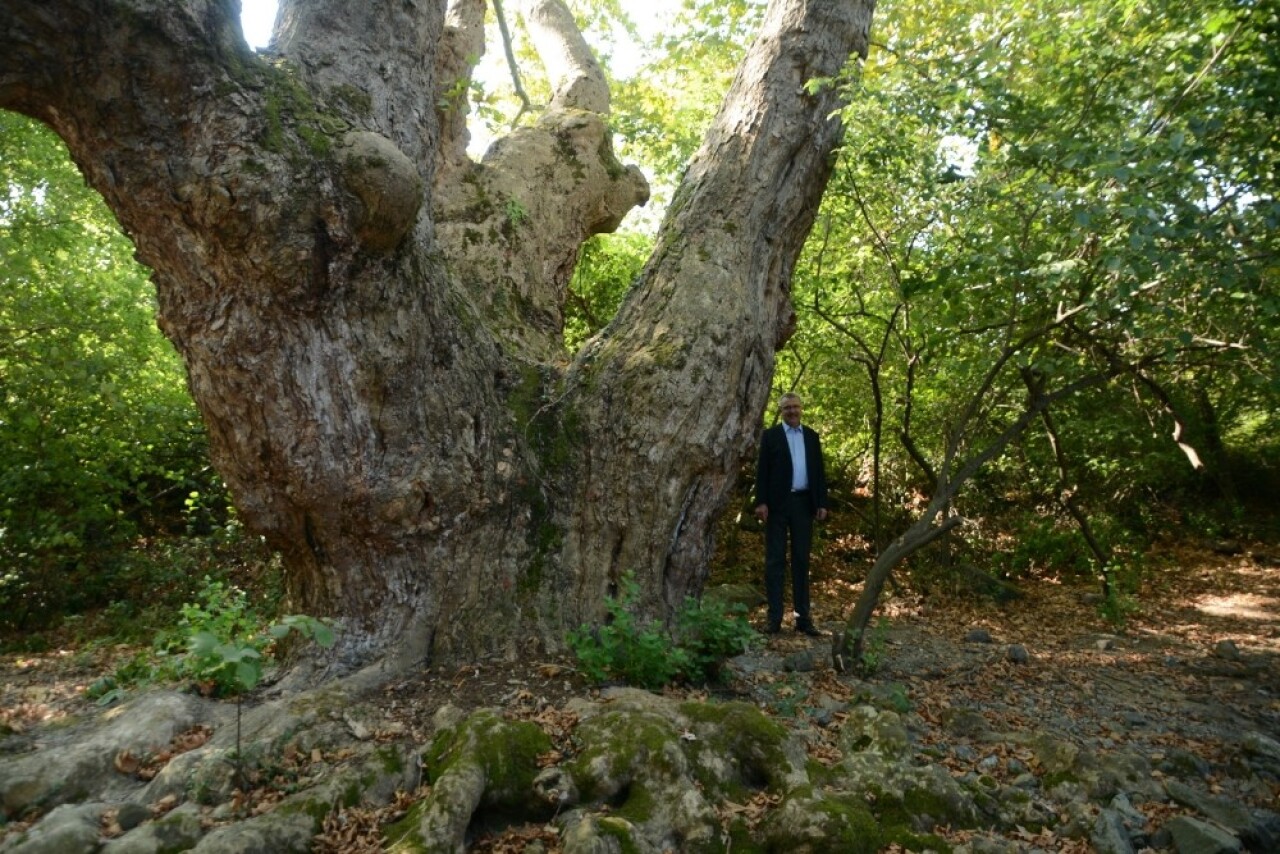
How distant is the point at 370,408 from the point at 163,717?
164cm

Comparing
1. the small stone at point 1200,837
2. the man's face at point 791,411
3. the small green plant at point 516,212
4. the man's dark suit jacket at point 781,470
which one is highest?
the small green plant at point 516,212

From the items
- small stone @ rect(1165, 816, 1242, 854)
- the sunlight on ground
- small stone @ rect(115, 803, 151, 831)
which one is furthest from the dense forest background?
small stone @ rect(1165, 816, 1242, 854)

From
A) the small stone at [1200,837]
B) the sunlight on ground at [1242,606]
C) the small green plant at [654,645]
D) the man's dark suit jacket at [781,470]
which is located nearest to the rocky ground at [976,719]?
the small stone at [1200,837]

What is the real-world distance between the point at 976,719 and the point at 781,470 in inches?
97.3

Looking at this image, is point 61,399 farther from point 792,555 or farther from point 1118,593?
point 1118,593

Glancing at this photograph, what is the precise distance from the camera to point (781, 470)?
6.46 metres

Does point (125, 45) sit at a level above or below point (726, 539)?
above

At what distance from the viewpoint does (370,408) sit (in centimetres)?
406

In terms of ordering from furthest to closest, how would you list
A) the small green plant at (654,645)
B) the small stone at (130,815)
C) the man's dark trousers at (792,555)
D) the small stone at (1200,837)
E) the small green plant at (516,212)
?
1. the man's dark trousers at (792,555)
2. the small green plant at (516,212)
3. the small green plant at (654,645)
4. the small stone at (1200,837)
5. the small stone at (130,815)

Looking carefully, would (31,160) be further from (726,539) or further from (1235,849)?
(1235,849)

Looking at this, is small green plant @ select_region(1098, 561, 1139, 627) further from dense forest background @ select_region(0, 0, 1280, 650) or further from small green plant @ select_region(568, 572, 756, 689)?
small green plant @ select_region(568, 572, 756, 689)

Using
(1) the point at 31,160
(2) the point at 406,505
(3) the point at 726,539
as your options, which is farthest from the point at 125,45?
(3) the point at 726,539

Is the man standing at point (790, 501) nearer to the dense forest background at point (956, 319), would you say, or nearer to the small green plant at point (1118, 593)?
the dense forest background at point (956, 319)

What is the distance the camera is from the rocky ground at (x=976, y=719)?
122 inches
